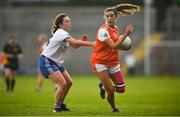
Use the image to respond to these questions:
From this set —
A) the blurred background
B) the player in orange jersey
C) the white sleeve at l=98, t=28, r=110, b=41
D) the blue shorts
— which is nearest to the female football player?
the blue shorts

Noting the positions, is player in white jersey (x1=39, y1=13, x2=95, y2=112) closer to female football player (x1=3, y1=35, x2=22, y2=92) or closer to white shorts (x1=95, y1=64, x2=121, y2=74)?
white shorts (x1=95, y1=64, x2=121, y2=74)

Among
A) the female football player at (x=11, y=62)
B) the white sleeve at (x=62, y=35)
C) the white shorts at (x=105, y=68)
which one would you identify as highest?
the white sleeve at (x=62, y=35)

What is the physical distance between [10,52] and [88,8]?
73.4 feet

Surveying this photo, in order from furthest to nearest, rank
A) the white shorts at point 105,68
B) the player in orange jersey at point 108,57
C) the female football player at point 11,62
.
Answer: the female football player at point 11,62 < the white shorts at point 105,68 < the player in orange jersey at point 108,57

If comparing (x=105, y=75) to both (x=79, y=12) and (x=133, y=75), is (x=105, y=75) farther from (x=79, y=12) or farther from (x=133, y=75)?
(x=79, y=12)

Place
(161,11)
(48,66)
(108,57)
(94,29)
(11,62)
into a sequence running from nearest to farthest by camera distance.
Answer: (108,57)
(48,66)
(11,62)
(94,29)
(161,11)

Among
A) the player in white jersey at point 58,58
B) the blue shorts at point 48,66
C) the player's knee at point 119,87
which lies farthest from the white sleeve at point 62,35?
the player's knee at point 119,87

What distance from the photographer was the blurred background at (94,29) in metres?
44.9

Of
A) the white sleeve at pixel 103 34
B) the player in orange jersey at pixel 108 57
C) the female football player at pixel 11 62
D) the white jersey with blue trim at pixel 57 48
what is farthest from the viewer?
the female football player at pixel 11 62

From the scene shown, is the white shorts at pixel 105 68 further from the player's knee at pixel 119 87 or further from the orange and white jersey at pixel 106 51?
the player's knee at pixel 119 87

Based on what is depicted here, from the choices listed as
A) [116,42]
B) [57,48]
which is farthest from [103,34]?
[57,48]

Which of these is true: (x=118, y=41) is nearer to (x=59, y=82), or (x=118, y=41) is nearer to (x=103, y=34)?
(x=103, y=34)

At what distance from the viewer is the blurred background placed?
4494 cm

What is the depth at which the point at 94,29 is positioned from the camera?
48.2 meters
